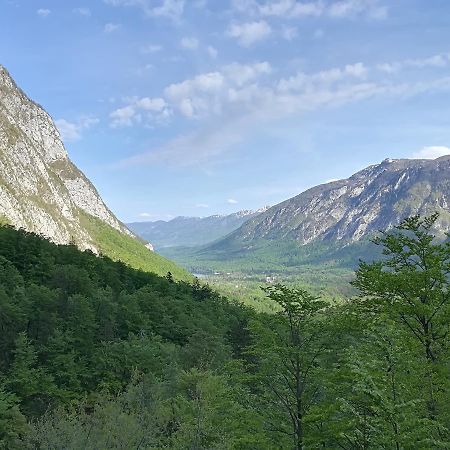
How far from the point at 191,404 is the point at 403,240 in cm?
2646

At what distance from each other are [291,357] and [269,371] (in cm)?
150

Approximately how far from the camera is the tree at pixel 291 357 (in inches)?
818

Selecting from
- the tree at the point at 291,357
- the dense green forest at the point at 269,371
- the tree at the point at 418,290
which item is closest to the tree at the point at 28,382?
the dense green forest at the point at 269,371

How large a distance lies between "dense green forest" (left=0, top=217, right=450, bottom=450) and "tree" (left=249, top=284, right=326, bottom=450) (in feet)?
0.22

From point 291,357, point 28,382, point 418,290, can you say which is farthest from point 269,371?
point 28,382

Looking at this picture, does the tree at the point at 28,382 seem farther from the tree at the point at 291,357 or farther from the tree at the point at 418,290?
the tree at the point at 418,290

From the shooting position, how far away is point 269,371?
21.6 metres

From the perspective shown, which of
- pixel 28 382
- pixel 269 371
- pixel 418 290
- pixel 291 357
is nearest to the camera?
pixel 291 357

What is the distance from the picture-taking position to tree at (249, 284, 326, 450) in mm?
20781

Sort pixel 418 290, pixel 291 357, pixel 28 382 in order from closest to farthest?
pixel 291 357 → pixel 418 290 → pixel 28 382

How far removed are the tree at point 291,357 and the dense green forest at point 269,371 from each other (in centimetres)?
7

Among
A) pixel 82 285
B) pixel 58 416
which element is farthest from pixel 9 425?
pixel 82 285

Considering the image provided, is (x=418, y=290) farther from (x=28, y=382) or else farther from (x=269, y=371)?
(x=28, y=382)

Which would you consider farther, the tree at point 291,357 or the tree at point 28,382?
the tree at point 28,382
